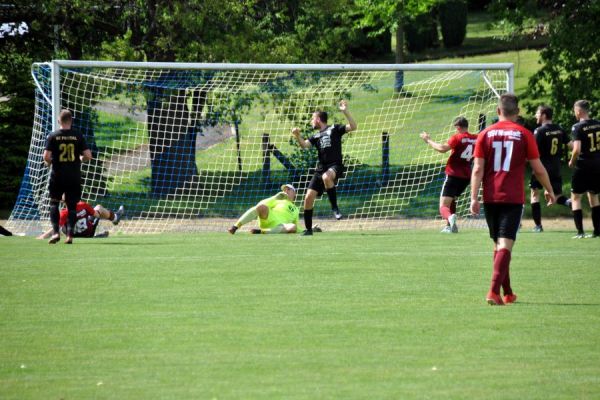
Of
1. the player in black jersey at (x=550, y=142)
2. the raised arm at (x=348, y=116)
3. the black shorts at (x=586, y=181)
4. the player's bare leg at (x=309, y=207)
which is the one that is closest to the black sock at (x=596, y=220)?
the black shorts at (x=586, y=181)

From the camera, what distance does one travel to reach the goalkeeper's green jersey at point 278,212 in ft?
58.6

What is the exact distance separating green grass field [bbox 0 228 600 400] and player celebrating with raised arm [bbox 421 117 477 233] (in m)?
2.67

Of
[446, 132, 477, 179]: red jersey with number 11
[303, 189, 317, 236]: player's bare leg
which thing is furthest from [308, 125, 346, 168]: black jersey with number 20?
[446, 132, 477, 179]: red jersey with number 11

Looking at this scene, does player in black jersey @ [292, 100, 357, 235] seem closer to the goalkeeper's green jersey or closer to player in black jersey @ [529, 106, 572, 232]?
the goalkeeper's green jersey

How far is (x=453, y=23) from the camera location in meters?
48.9

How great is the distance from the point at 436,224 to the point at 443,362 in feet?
44.2

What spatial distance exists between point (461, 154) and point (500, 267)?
7.26m

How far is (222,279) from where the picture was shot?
11.2 m

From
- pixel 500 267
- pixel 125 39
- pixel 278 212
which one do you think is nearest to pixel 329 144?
pixel 278 212

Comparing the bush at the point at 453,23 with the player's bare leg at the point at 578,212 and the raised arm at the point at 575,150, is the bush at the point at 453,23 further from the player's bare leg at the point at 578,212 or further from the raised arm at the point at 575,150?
the raised arm at the point at 575,150

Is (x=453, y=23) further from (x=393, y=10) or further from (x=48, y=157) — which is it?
(x=48, y=157)

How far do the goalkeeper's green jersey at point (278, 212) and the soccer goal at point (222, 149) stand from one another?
1901mm

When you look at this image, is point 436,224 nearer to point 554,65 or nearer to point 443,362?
point 554,65

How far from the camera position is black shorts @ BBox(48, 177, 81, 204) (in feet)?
48.6
